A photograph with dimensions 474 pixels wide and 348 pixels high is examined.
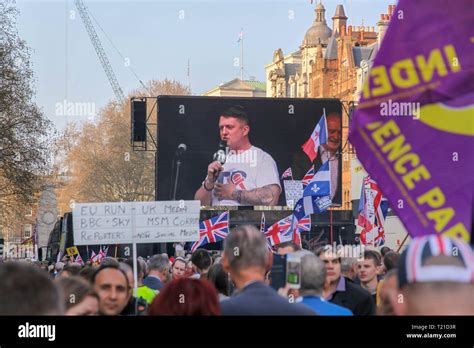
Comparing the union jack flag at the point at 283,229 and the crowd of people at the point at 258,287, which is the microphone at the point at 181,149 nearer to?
the union jack flag at the point at 283,229

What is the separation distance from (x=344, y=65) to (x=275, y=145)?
37.2 meters

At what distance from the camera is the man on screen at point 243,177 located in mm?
39594

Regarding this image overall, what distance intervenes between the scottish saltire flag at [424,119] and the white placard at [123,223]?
6.47m

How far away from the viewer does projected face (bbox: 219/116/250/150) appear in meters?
38.9

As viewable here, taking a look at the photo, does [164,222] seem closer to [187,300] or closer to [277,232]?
[187,300]

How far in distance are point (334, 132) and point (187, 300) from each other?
35.3m

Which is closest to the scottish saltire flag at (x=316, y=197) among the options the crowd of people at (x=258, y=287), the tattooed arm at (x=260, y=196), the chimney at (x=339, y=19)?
the tattooed arm at (x=260, y=196)

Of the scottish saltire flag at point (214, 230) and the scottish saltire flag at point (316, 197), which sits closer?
the scottish saltire flag at point (316, 197)

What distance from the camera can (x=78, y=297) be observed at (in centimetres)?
638

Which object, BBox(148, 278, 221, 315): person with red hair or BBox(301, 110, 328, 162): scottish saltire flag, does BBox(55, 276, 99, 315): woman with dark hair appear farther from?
BBox(301, 110, 328, 162): scottish saltire flag

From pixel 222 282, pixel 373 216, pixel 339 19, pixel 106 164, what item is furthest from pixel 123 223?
pixel 339 19

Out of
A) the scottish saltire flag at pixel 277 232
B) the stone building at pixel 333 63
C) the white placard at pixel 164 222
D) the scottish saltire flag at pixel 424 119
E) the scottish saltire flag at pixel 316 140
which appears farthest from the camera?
the stone building at pixel 333 63
